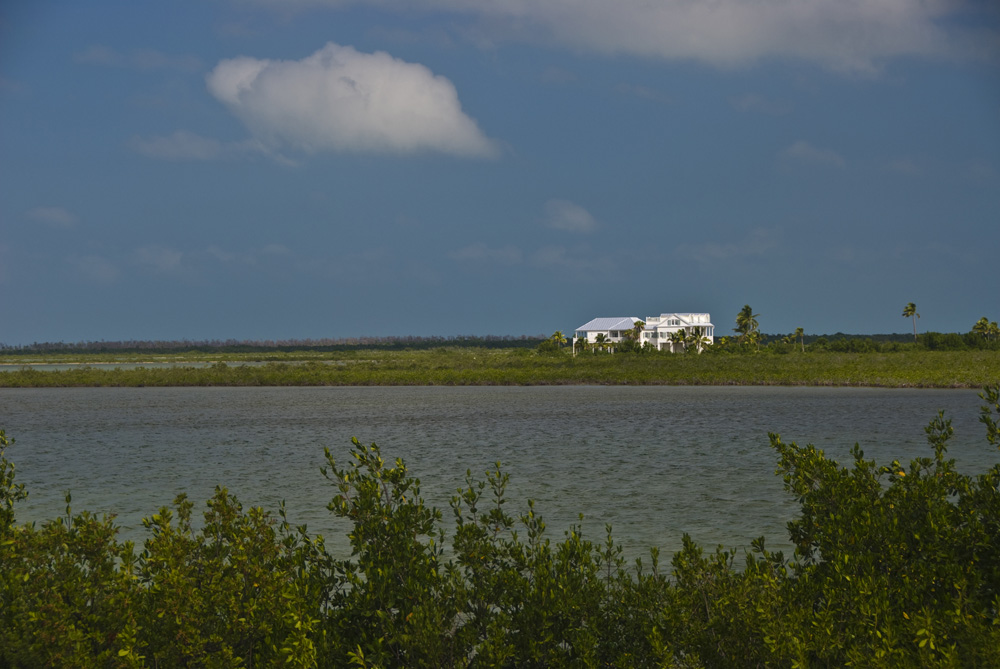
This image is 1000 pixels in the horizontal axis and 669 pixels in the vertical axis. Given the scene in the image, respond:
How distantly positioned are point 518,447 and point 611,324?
103 meters

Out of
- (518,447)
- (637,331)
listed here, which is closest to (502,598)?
(518,447)

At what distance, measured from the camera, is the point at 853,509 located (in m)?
6.19

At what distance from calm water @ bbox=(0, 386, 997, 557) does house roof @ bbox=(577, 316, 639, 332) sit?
2694 inches

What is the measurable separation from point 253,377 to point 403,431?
48564 millimetres

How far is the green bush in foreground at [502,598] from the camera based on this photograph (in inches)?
205

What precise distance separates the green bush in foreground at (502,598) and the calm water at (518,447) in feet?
26.6

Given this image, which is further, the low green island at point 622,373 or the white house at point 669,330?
the white house at point 669,330

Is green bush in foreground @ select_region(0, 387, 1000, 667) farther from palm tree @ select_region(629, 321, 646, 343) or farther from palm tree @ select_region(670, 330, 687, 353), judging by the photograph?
palm tree @ select_region(629, 321, 646, 343)

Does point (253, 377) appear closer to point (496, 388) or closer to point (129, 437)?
point (496, 388)

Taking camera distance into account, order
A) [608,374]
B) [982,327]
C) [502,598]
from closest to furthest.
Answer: [502,598] → [608,374] → [982,327]

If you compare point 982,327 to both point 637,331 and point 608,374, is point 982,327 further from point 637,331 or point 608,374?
point 608,374

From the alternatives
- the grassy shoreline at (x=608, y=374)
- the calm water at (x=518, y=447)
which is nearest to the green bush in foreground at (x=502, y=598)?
the calm water at (x=518, y=447)

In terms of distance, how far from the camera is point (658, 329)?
12588 cm

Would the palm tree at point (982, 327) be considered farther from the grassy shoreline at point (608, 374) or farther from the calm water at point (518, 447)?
the calm water at point (518, 447)
